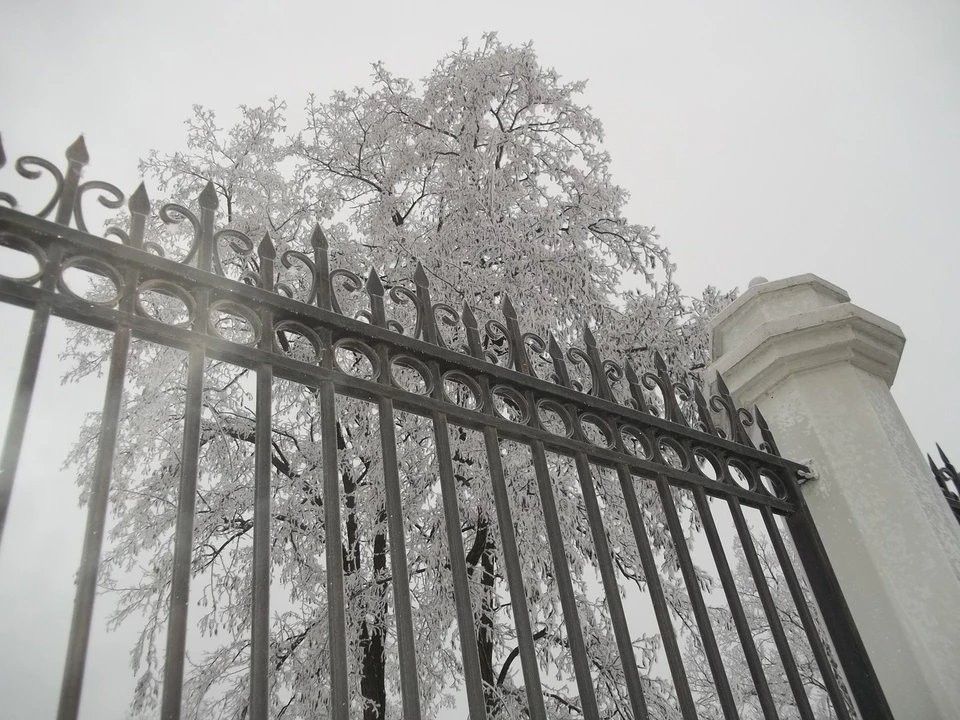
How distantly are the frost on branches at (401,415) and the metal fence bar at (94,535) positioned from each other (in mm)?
4341

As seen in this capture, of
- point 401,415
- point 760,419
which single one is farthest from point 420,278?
point 401,415

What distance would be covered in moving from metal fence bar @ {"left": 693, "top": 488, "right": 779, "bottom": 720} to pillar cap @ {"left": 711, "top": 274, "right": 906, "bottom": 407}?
2.54 ft

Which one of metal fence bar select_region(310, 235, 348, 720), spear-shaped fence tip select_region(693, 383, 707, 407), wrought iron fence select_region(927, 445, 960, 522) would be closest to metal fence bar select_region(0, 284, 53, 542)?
metal fence bar select_region(310, 235, 348, 720)

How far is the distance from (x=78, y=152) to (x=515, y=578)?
1467 mm

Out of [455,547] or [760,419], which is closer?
[455,547]

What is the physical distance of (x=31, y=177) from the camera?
1609 millimetres

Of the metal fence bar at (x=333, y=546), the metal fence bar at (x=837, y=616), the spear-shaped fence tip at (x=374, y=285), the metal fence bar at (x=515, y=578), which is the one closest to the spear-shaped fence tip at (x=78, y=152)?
the metal fence bar at (x=333, y=546)

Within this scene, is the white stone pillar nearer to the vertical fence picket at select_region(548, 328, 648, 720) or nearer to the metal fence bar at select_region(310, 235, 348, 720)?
the vertical fence picket at select_region(548, 328, 648, 720)

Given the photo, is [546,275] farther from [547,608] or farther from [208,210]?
[208,210]

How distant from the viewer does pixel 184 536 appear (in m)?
1.42

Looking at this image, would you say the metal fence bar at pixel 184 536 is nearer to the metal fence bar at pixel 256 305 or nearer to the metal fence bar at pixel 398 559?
the metal fence bar at pixel 256 305

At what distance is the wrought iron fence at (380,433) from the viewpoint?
1.43 m

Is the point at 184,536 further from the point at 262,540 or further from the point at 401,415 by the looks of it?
the point at 401,415

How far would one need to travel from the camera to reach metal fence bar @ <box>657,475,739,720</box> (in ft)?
6.71
